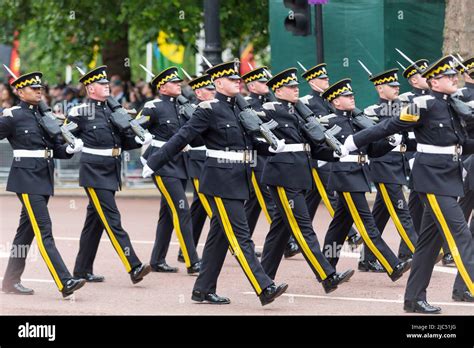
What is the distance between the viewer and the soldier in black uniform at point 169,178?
13188 millimetres

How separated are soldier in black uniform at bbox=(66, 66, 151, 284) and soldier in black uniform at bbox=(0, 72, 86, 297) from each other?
50 centimetres

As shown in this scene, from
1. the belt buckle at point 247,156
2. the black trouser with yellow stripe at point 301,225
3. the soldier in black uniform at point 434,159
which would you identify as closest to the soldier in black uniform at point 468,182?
the soldier in black uniform at point 434,159

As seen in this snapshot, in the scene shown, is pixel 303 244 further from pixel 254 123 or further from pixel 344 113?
pixel 344 113

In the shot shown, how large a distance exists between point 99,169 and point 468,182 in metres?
3.23

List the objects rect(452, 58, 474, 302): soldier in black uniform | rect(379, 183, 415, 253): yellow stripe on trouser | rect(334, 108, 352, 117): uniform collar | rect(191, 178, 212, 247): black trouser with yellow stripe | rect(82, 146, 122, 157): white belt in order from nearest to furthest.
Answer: rect(452, 58, 474, 302): soldier in black uniform
rect(82, 146, 122, 157): white belt
rect(334, 108, 352, 117): uniform collar
rect(379, 183, 415, 253): yellow stripe on trouser
rect(191, 178, 212, 247): black trouser with yellow stripe

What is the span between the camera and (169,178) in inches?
521

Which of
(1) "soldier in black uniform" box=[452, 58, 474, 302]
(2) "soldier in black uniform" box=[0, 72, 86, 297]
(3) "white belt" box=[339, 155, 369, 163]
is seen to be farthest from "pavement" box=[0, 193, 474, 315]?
(3) "white belt" box=[339, 155, 369, 163]

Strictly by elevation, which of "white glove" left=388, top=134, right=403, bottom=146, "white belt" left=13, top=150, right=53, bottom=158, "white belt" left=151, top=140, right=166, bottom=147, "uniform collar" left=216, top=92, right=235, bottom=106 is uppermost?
"uniform collar" left=216, top=92, right=235, bottom=106

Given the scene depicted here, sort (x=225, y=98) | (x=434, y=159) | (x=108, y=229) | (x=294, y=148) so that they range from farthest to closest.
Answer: (x=108, y=229), (x=294, y=148), (x=225, y=98), (x=434, y=159)

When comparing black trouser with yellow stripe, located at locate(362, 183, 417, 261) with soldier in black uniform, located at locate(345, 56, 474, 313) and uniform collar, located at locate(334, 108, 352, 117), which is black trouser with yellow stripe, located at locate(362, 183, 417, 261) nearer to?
uniform collar, located at locate(334, 108, 352, 117)

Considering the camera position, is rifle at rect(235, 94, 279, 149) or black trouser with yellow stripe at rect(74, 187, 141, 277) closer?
rifle at rect(235, 94, 279, 149)

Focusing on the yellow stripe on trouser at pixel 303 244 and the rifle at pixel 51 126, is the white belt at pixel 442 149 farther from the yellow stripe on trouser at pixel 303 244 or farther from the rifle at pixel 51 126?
the rifle at pixel 51 126

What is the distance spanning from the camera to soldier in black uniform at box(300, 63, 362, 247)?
1349 cm

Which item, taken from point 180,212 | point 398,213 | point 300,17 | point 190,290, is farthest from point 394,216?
point 300,17
